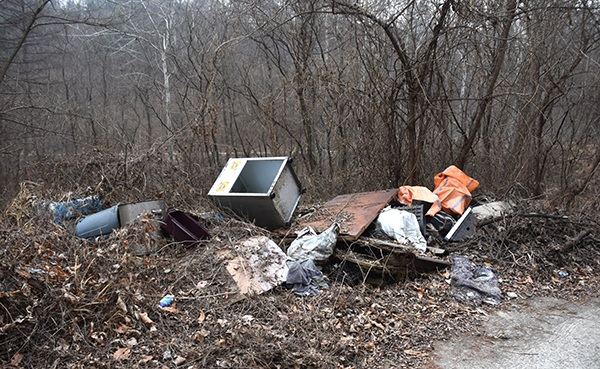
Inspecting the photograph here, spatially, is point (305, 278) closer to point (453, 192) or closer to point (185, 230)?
point (185, 230)

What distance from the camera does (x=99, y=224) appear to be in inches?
201

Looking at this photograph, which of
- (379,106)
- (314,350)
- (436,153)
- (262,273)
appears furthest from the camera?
(436,153)

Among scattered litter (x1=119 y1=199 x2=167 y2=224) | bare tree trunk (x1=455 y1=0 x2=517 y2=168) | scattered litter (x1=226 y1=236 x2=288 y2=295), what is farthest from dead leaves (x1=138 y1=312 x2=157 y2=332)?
bare tree trunk (x1=455 y1=0 x2=517 y2=168)

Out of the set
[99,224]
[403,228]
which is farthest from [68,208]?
[403,228]

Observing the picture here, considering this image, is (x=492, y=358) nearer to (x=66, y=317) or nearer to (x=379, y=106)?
(x=66, y=317)

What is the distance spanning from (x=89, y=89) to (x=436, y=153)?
58.1 ft

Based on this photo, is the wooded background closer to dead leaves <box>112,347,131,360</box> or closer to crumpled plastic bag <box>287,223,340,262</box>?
crumpled plastic bag <box>287,223,340,262</box>

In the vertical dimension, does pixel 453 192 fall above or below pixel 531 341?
above

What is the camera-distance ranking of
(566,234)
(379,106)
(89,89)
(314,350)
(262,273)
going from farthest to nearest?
(89,89)
(379,106)
(566,234)
(262,273)
(314,350)

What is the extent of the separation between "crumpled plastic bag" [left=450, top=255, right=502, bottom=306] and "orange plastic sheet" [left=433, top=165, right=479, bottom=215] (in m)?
1.18

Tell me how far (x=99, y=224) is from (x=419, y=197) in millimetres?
4536

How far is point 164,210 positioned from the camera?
550cm

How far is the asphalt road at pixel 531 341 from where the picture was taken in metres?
3.21

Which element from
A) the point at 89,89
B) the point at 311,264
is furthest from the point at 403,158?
the point at 89,89
